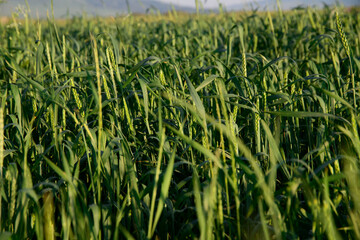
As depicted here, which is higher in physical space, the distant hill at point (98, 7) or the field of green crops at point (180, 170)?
the distant hill at point (98, 7)

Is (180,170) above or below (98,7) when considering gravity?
below

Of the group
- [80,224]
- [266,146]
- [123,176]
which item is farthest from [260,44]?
[80,224]

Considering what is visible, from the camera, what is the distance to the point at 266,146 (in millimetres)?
1367

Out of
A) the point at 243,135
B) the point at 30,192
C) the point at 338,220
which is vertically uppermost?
the point at 30,192

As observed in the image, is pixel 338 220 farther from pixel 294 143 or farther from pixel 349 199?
pixel 294 143

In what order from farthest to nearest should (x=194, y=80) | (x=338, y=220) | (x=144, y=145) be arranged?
(x=194, y=80)
(x=144, y=145)
(x=338, y=220)

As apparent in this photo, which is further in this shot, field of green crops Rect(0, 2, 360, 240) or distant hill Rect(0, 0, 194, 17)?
distant hill Rect(0, 0, 194, 17)

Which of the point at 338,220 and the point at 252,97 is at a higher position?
the point at 252,97

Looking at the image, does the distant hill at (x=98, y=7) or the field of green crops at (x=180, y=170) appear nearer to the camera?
the field of green crops at (x=180, y=170)

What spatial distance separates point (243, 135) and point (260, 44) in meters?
2.11

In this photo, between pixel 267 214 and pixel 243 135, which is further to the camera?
pixel 243 135

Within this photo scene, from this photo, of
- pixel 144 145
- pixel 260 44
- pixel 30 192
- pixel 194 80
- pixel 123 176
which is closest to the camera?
pixel 30 192

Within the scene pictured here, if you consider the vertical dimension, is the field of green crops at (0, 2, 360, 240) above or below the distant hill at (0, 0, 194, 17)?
below

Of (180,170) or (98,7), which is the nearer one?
(180,170)
